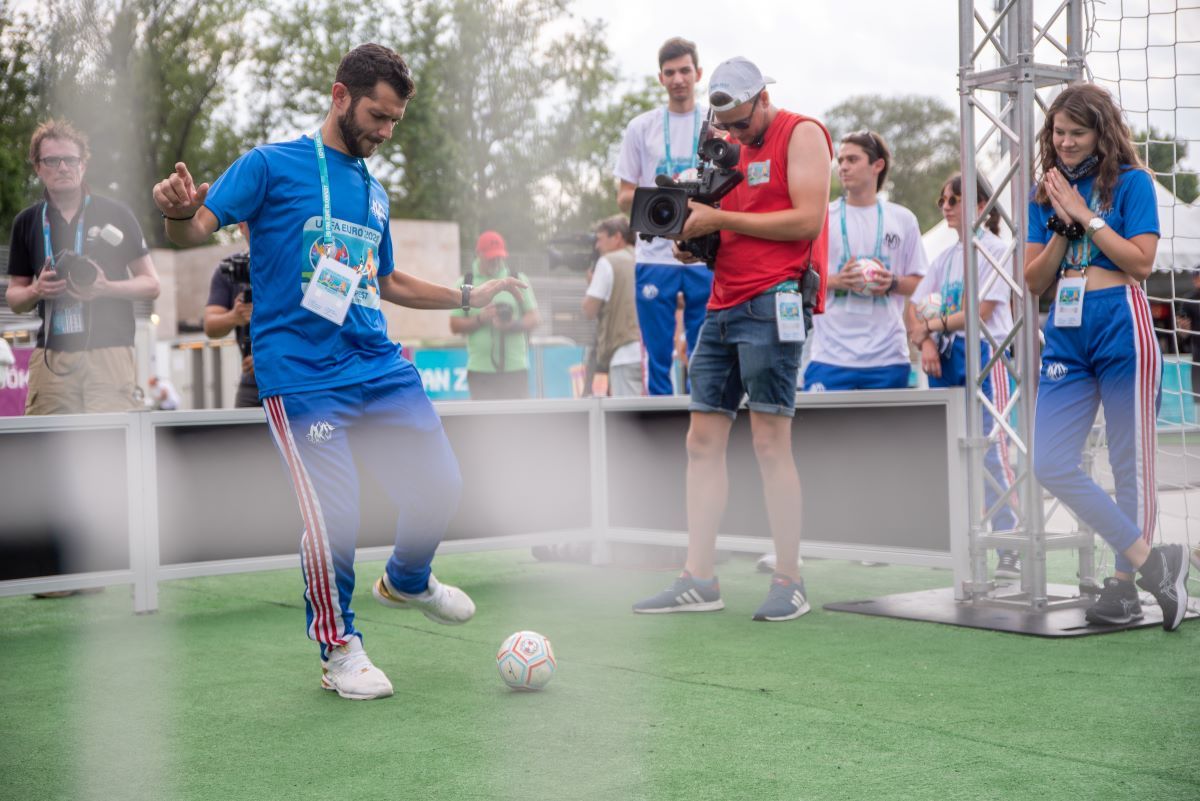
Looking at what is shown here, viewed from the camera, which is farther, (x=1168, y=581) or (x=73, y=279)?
(x=73, y=279)

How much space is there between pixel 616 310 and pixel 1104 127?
12.0 feet

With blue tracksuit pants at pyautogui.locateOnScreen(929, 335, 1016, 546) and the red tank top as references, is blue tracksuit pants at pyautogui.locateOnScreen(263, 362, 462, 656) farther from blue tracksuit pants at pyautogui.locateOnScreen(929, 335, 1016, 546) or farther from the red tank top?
blue tracksuit pants at pyautogui.locateOnScreen(929, 335, 1016, 546)

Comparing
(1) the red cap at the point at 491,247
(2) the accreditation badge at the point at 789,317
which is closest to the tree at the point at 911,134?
(1) the red cap at the point at 491,247

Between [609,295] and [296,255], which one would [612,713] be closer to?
[296,255]

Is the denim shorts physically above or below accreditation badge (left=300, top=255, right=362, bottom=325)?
below

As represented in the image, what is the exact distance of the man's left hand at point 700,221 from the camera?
14.6 ft

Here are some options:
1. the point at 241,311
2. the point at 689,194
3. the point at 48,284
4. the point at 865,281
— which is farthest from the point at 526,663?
the point at 48,284

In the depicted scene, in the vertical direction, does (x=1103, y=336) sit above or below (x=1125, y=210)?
below

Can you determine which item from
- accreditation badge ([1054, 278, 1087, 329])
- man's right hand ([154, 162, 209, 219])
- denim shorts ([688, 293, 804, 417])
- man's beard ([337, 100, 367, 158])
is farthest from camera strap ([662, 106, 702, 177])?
man's right hand ([154, 162, 209, 219])

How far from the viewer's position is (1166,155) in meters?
5.72

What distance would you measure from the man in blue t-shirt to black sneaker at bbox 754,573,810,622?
1524 mm

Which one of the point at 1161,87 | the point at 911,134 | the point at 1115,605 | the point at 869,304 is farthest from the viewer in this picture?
the point at 911,134

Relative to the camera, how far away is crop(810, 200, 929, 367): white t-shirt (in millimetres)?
5988

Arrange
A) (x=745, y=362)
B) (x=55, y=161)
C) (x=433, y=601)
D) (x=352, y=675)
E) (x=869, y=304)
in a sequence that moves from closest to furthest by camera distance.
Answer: (x=352, y=675) → (x=433, y=601) → (x=745, y=362) → (x=55, y=161) → (x=869, y=304)
